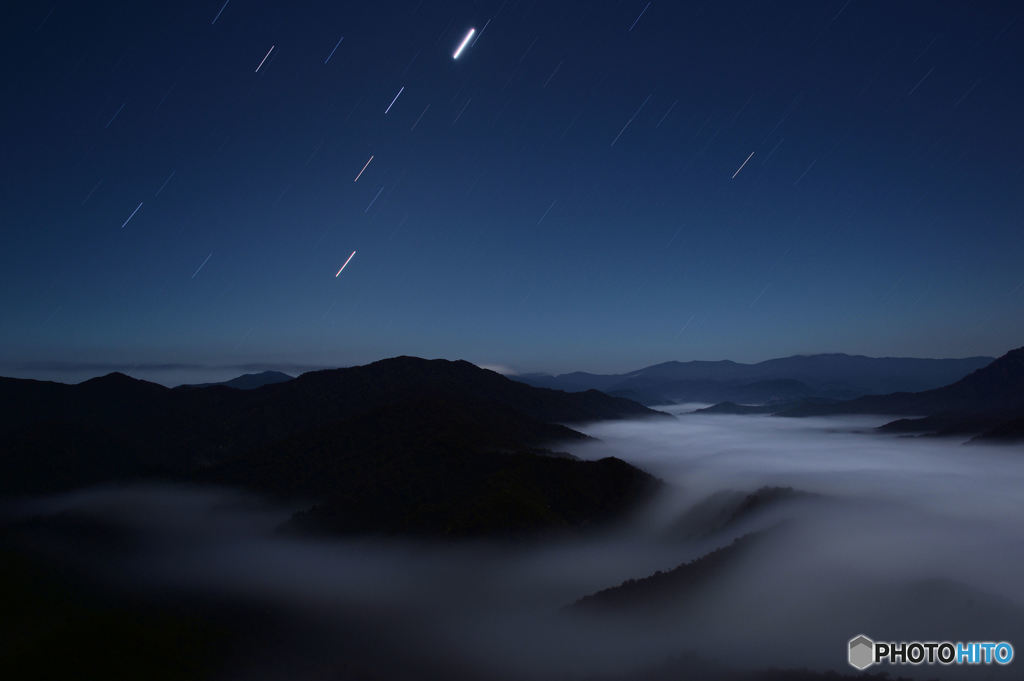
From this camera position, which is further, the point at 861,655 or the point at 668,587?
the point at 668,587

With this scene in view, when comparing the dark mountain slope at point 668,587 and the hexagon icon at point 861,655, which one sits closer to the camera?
the hexagon icon at point 861,655

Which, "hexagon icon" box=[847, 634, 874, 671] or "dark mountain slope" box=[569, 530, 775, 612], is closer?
"hexagon icon" box=[847, 634, 874, 671]

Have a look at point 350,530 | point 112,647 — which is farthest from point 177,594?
point 350,530

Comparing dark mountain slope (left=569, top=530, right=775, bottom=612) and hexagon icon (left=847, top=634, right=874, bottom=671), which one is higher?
hexagon icon (left=847, top=634, right=874, bottom=671)

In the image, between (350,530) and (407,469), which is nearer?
(350,530)

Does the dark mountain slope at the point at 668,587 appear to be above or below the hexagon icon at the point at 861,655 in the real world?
below

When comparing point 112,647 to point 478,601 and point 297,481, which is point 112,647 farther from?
point 297,481

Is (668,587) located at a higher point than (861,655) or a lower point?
lower

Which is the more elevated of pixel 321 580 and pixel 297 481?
pixel 297 481
